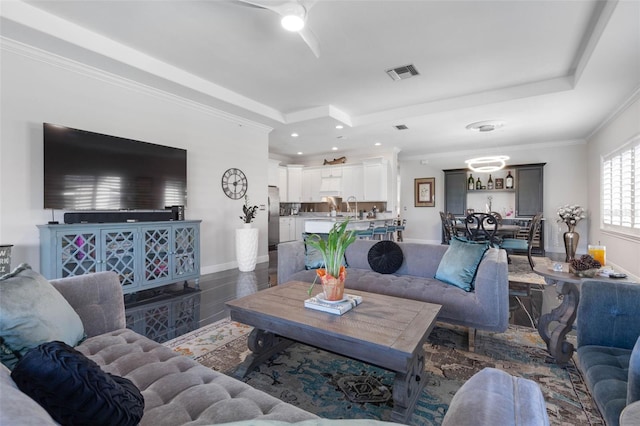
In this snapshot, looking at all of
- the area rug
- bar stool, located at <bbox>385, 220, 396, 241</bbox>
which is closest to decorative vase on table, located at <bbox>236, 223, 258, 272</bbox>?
the area rug

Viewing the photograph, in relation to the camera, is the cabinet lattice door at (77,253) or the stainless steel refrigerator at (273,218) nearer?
the cabinet lattice door at (77,253)

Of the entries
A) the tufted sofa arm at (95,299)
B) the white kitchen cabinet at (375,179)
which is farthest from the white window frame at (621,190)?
the tufted sofa arm at (95,299)

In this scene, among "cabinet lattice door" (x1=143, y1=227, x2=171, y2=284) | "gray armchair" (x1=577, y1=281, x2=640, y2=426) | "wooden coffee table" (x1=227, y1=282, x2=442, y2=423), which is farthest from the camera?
"cabinet lattice door" (x1=143, y1=227, x2=171, y2=284)

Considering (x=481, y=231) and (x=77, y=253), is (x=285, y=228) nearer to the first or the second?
(x=481, y=231)

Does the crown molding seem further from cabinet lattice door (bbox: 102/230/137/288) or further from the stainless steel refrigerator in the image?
the stainless steel refrigerator

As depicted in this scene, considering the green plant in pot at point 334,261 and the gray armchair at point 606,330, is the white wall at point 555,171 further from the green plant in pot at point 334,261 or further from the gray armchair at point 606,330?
the green plant in pot at point 334,261

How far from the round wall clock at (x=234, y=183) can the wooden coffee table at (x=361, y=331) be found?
3.49 meters

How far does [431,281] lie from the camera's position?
2.77m

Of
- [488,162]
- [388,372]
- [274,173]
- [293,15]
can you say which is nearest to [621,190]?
[488,162]

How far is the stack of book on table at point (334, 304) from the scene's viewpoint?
6.18 ft

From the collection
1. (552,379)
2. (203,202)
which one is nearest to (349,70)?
(203,202)

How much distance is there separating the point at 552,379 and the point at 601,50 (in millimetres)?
3350

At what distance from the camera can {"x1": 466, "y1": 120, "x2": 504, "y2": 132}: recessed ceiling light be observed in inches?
224

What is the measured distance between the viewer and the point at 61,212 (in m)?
3.43
